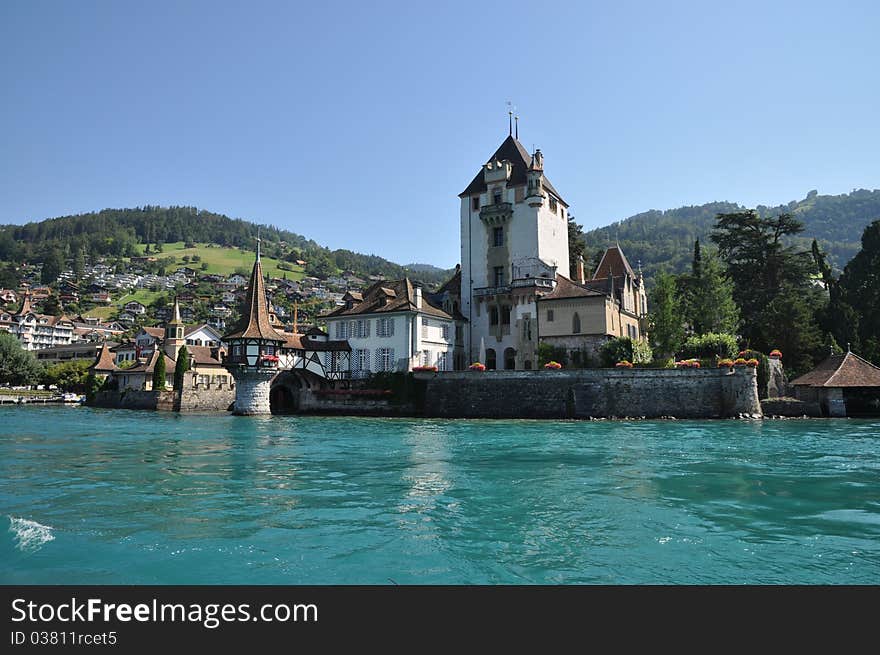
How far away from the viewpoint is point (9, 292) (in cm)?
16662

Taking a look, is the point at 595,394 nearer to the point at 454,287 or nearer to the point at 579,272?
the point at 579,272

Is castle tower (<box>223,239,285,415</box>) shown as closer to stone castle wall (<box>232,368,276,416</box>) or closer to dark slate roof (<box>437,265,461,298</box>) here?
stone castle wall (<box>232,368,276,416</box>)

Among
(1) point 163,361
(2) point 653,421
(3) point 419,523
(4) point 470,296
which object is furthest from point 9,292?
(3) point 419,523

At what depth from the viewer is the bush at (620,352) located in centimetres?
4694

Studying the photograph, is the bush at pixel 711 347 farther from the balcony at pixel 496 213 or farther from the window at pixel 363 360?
the window at pixel 363 360

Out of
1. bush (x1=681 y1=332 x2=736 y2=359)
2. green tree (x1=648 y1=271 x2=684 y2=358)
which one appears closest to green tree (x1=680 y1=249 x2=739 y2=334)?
green tree (x1=648 y1=271 x2=684 y2=358)

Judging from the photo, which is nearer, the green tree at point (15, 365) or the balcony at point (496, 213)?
the balcony at point (496, 213)

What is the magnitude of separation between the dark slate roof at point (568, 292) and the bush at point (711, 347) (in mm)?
7721

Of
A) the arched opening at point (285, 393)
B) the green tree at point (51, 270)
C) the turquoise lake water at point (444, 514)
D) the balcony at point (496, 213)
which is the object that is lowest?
the turquoise lake water at point (444, 514)

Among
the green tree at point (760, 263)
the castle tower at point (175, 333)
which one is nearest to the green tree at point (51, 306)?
the castle tower at point (175, 333)

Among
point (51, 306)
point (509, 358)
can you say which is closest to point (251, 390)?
point (509, 358)

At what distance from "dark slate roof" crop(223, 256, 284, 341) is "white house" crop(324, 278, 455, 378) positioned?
21.3 feet

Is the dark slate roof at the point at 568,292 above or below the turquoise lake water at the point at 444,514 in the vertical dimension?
above

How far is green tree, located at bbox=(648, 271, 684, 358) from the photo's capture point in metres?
47.8
